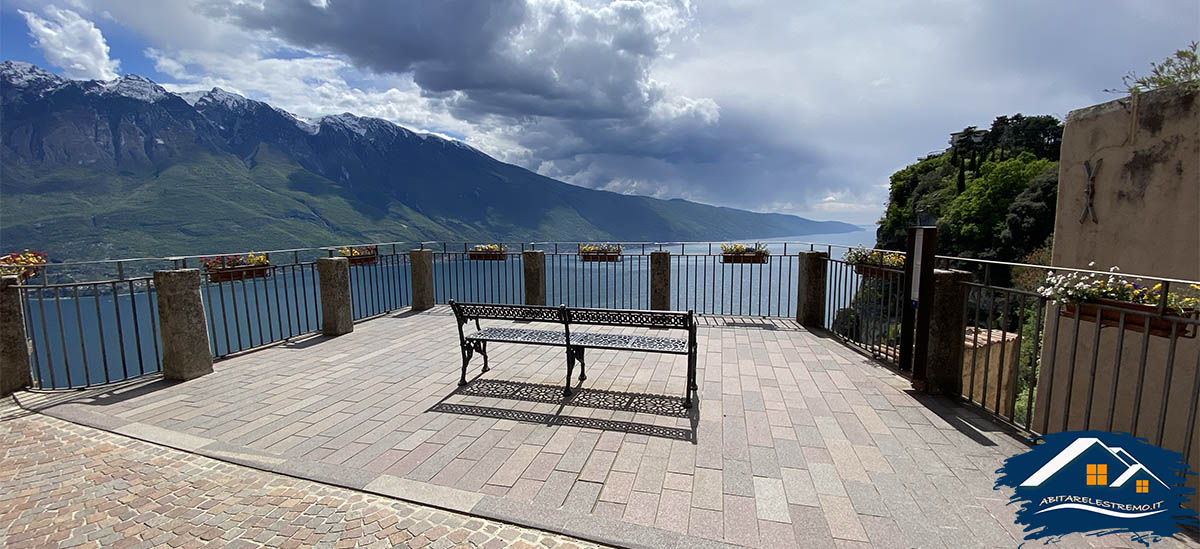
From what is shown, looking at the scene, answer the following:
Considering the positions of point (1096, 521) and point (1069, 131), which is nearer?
point (1096, 521)

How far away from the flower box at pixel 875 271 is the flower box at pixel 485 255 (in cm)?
623

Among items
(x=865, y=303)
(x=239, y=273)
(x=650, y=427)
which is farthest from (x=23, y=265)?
(x=865, y=303)

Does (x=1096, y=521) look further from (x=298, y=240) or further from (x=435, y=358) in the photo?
(x=298, y=240)

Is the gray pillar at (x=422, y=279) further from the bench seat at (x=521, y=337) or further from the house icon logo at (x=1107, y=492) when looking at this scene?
the house icon logo at (x=1107, y=492)

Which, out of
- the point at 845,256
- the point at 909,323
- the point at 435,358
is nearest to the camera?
the point at 909,323

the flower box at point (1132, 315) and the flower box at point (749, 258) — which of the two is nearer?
the flower box at point (1132, 315)

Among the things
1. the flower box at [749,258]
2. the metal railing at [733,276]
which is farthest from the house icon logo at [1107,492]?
the flower box at [749,258]

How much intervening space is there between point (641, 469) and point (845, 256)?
5.39 meters

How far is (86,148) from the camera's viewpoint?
14700cm

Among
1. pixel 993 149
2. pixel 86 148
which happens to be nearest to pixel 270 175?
pixel 86 148

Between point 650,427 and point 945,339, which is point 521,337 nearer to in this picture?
point 650,427

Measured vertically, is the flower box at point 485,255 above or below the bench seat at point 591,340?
above

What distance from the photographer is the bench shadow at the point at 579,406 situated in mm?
3959

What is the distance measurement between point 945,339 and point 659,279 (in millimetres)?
4464
